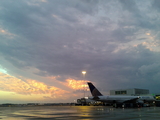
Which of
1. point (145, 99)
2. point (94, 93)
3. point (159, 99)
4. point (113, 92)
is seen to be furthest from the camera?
point (113, 92)

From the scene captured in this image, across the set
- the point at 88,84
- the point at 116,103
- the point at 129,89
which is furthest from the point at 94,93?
the point at 129,89

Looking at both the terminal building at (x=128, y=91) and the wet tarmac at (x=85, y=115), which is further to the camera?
the terminal building at (x=128, y=91)

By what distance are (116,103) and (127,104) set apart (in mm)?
4519

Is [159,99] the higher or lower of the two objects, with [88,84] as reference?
lower

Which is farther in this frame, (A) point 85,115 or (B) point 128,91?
(B) point 128,91

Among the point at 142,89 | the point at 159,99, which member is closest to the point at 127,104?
the point at 159,99

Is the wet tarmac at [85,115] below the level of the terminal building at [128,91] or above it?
below

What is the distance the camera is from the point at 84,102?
11331 cm

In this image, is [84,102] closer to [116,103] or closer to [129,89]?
[129,89]

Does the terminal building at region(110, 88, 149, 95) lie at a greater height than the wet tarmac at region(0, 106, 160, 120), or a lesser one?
greater

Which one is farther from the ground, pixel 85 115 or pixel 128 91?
pixel 128 91

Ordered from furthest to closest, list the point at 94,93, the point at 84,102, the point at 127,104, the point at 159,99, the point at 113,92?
the point at 113,92 → the point at 84,102 → the point at 159,99 → the point at 94,93 → the point at 127,104

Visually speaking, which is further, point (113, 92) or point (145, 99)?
point (113, 92)

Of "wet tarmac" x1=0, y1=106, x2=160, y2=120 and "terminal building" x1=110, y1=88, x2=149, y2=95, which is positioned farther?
"terminal building" x1=110, y1=88, x2=149, y2=95
